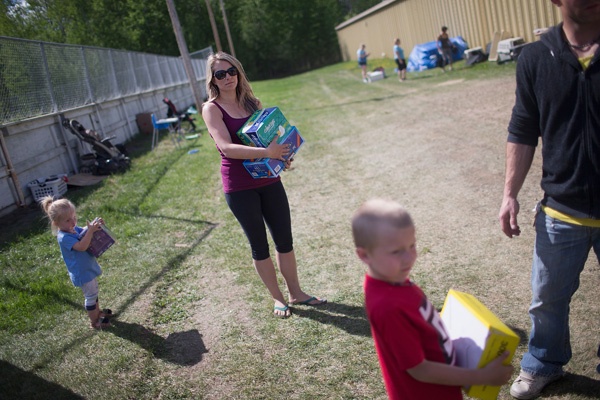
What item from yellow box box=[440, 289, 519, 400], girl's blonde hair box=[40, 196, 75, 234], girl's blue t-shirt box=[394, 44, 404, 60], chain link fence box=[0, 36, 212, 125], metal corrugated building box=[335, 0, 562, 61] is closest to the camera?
yellow box box=[440, 289, 519, 400]

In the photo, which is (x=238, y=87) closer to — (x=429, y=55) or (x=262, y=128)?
(x=262, y=128)

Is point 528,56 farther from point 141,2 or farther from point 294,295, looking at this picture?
point 141,2

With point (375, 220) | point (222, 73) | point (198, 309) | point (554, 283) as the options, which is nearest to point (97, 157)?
point (198, 309)

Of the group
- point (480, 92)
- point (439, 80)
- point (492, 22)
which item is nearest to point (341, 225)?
point (480, 92)

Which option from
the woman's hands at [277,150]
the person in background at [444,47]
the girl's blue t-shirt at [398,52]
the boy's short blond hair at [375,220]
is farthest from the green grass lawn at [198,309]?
the person in background at [444,47]

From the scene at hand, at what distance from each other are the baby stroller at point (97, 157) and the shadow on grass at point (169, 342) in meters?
6.98

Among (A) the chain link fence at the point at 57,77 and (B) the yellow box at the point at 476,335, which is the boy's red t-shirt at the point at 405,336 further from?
(A) the chain link fence at the point at 57,77

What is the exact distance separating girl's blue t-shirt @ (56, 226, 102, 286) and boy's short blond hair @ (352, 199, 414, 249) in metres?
→ 3.04

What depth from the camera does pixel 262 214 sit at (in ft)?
12.9

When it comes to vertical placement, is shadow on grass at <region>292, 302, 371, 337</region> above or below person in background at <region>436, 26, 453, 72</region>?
below

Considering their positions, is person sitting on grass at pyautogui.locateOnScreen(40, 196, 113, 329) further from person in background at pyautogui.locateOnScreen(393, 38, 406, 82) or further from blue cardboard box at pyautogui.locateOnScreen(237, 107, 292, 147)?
person in background at pyautogui.locateOnScreen(393, 38, 406, 82)

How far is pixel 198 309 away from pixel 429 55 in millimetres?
20385

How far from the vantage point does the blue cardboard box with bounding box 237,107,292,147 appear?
3553mm

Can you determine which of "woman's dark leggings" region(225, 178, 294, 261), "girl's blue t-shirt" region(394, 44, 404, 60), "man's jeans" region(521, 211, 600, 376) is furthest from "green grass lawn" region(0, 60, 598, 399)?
"girl's blue t-shirt" region(394, 44, 404, 60)
